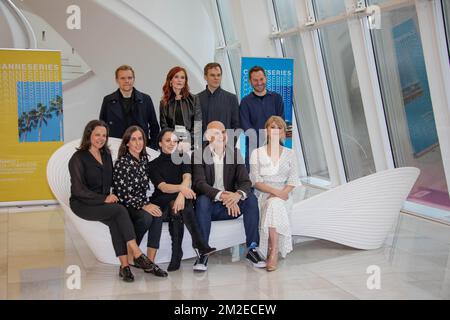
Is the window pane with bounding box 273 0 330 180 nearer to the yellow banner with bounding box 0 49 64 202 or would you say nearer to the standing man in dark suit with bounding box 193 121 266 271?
the yellow banner with bounding box 0 49 64 202

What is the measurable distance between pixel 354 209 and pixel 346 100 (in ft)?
12.2

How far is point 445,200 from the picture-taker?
6402 mm

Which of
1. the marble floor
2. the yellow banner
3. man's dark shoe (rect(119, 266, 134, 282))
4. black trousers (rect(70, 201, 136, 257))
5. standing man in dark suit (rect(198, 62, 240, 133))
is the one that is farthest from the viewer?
the yellow banner

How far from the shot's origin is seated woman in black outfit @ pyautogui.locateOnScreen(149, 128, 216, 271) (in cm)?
439

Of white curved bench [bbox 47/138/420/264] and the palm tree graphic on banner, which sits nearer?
white curved bench [bbox 47/138/420/264]

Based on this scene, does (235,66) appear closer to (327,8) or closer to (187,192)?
(327,8)

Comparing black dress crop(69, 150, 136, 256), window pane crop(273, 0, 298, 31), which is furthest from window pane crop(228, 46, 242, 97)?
black dress crop(69, 150, 136, 256)

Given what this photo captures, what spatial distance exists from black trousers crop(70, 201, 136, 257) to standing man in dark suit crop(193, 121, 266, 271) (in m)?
0.58

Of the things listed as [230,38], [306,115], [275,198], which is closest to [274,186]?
[275,198]

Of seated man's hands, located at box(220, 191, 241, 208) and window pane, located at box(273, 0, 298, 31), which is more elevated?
window pane, located at box(273, 0, 298, 31)

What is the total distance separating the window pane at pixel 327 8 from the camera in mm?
7769
